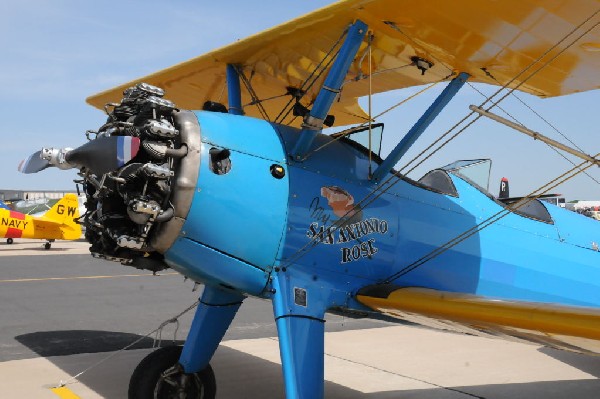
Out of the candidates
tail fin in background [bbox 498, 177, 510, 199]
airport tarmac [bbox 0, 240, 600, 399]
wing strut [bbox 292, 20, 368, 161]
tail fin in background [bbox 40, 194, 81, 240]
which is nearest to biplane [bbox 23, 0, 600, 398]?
wing strut [bbox 292, 20, 368, 161]

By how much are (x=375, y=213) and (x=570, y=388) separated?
3.52 m

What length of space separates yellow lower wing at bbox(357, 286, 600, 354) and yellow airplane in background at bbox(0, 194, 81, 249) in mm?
23821

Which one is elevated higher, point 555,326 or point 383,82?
point 383,82

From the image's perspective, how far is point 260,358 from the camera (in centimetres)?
741

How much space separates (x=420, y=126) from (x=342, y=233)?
106 centimetres

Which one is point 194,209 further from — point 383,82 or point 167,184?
point 383,82

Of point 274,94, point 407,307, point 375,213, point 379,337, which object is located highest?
point 274,94

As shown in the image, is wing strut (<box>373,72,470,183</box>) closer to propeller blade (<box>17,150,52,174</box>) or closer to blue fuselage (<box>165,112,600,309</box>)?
blue fuselage (<box>165,112,600,309</box>)

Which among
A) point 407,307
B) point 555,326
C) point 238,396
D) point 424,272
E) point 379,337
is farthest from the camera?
point 379,337

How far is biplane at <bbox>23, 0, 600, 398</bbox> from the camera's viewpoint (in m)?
3.80

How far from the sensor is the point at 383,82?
5.89 metres

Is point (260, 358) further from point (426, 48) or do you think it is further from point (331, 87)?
point (426, 48)

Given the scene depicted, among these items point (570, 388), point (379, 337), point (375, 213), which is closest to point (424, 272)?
point (375, 213)

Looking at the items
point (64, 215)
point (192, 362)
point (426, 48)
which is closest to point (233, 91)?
point (426, 48)
